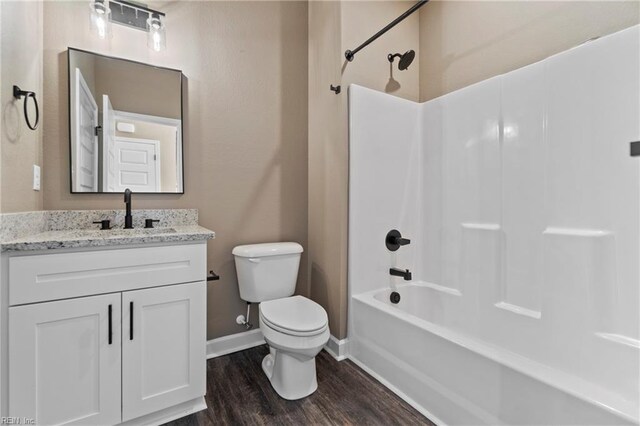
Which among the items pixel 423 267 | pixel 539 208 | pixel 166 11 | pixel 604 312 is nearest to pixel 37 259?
pixel 166 11

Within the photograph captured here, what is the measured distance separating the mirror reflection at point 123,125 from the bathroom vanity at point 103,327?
59cm

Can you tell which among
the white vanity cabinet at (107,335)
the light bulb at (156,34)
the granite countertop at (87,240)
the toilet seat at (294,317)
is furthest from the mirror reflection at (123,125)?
the toilet seat at (294,317)

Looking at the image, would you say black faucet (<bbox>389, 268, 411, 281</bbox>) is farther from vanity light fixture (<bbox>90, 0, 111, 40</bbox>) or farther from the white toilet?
vanity light fixture (<bbox>90, 0, 111, 40</bbox>)

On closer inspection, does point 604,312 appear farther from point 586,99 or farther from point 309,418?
point 309,418

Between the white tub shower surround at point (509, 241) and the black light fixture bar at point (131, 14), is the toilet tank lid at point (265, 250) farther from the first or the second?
Answer: the black light fixture bar at point (131, 14)

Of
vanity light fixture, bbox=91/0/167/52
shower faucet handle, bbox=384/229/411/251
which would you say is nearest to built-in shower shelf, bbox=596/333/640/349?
shower faucet handle, bbox=384/229/411/251

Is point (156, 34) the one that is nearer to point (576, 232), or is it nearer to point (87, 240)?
point (87, 240)

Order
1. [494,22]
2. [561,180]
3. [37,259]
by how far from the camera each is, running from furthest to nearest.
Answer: [494,22]
[561,180]
[37,259]

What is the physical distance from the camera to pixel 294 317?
162cm

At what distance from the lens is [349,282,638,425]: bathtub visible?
101cm

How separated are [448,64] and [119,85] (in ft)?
7.41

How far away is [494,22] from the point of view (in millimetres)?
1941

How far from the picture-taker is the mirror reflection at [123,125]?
163 cm

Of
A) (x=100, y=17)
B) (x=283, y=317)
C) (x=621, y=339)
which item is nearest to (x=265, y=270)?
(x=283, y=317)
